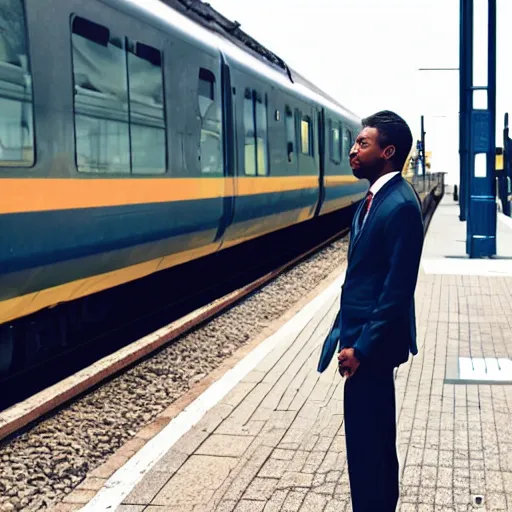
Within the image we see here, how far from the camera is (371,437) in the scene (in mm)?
3230

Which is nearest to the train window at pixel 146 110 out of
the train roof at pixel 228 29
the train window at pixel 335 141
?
the train roof at pixel 228 29

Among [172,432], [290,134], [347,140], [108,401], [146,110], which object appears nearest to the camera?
[172,432]

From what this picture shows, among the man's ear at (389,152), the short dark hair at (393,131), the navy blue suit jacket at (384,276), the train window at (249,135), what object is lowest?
the navy blue suit jacket at (384,276)

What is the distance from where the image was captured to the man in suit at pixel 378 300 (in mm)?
3090

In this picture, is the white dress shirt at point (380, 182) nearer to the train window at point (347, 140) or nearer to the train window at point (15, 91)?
the train window at point (15, 91)

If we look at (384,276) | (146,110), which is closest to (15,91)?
(146,110)

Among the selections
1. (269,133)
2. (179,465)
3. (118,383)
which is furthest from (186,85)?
(179,465)

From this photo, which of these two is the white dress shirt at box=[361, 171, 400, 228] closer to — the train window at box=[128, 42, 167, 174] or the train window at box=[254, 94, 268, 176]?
the train window at box=[128, 42, 167, 174]

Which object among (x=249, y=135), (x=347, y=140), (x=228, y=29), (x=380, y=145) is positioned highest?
(x=228, y=29)

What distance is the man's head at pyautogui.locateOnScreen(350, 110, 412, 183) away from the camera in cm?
315

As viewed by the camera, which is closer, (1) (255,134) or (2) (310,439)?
(2) (310,439)

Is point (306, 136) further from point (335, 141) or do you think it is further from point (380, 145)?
point (380, 145)

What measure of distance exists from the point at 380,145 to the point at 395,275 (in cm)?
44

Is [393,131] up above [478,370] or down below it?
above
